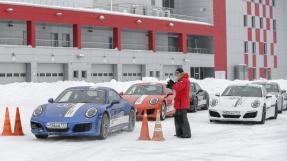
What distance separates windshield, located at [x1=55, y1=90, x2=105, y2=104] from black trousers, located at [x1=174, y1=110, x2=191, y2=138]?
187 cm

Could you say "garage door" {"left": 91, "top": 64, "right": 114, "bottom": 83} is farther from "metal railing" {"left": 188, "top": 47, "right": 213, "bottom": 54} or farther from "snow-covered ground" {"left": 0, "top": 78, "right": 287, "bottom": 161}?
"snow-covered ground" {"left": 0, "top": 78, "right": 287, "bottom": 161}

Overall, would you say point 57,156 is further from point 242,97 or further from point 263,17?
point 263,17

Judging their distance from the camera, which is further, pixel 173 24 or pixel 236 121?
pixel 173 24

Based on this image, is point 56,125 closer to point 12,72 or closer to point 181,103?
point 181,103

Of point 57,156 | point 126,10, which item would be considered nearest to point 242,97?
point 57,156

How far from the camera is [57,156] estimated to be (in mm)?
10445

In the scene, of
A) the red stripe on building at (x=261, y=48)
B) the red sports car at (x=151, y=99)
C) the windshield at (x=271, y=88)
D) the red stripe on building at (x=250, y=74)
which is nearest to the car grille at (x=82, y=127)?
the red sports car at (x=151, y=99)

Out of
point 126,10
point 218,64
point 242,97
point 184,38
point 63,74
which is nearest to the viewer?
point 242,97

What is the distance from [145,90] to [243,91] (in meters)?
3.42

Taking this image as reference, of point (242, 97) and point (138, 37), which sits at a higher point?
point (138, 37)

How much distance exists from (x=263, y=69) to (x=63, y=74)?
34036 millimetres

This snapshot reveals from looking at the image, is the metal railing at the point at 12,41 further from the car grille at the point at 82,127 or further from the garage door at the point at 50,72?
the car grille at the point at 82,127

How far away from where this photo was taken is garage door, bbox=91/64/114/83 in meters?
50.5

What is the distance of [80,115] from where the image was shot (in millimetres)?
12859
